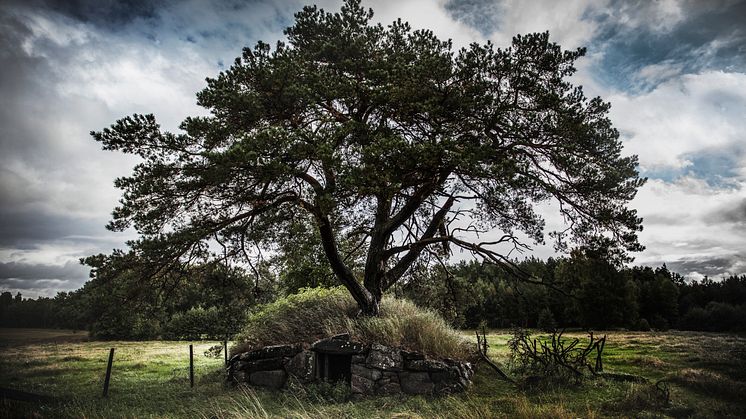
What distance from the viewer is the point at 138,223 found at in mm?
8953

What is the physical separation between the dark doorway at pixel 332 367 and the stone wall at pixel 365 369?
0.07m

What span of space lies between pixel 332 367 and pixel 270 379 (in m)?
1.79

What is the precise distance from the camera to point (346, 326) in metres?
11.0

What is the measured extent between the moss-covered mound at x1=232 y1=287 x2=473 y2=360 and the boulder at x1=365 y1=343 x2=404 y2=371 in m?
0.24

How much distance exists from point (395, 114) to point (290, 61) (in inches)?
131

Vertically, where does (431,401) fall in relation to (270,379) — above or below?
below

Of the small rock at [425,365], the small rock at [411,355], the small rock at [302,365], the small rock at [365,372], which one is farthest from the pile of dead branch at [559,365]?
the small rock at [302,365]

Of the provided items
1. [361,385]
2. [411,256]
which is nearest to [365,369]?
[361,385]

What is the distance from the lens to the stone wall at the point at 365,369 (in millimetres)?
9430

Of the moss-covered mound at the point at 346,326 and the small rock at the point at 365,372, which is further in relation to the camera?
the moss-covered mound at the point at 346,326

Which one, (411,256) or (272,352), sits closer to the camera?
(272,352)

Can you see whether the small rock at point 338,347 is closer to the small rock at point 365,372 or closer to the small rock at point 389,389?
the small rock at point 365,372

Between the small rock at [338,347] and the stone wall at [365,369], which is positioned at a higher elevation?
the small rock at [338,347]

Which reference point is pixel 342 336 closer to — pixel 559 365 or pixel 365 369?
pixel 365 369
